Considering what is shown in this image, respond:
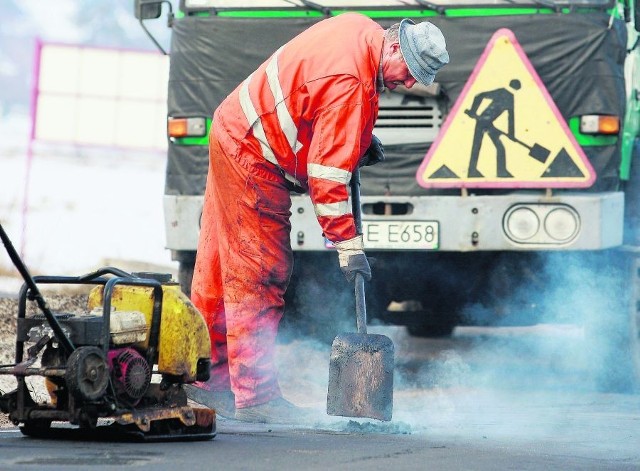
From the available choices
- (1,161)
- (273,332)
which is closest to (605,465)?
(273,332)

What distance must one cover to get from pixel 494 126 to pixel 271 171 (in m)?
1.82

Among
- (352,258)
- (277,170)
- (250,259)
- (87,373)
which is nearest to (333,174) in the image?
(352,258)

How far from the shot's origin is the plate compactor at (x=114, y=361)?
5008mm

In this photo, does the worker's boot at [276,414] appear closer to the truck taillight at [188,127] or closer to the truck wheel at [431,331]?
the truck taillight at [188,127]

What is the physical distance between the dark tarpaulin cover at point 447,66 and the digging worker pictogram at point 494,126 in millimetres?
191

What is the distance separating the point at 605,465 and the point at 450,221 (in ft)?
9.22

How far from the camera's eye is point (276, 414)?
6.31 meters

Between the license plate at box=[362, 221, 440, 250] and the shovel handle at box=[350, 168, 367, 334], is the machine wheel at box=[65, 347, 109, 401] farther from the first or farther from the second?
the license plate at box=[362, 221, 440, 250]

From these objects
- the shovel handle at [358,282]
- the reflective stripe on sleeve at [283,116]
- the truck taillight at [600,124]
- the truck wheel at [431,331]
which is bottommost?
the truck wheel at [431,331]

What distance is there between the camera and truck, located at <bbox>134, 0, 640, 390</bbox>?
7672mm

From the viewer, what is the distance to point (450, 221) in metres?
7.66

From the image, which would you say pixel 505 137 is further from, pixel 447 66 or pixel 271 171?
pixel 271 171

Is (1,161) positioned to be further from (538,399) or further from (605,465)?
(605,465)

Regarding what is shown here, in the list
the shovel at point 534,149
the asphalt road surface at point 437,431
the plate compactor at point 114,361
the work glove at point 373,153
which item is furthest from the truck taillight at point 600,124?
the plate compactor at point 114,361
